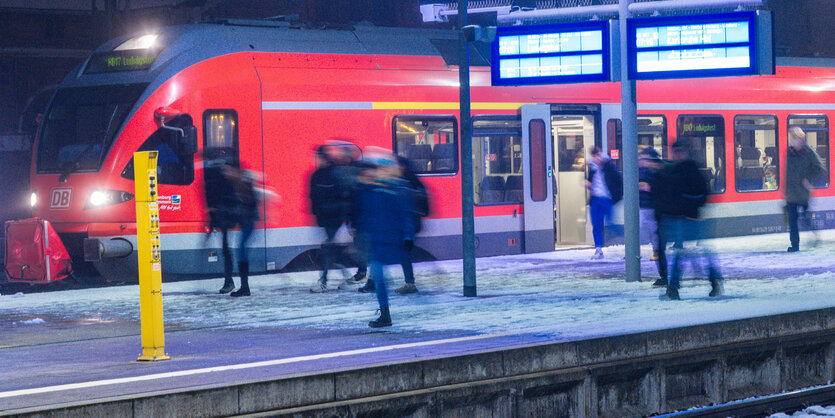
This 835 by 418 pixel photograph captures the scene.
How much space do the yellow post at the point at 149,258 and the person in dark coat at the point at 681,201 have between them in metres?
5.32

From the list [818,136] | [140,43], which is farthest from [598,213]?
[140,43]

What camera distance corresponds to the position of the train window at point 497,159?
16.2 m

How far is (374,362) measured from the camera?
7586 mm

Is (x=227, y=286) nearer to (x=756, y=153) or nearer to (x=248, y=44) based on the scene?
(x=248, y=44)

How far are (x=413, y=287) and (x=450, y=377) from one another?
502 cm

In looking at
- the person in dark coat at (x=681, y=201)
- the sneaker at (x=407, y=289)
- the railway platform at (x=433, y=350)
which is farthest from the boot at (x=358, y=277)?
the person in dark coat at (x=681, y=201)

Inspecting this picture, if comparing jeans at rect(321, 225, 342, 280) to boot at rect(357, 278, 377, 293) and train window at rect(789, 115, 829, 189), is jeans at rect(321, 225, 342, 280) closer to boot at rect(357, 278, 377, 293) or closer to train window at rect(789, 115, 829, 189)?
boot at rect(357, 278, 377, 293)

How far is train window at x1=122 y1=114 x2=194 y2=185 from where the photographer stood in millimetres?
13508

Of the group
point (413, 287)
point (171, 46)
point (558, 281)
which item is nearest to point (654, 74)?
point (558, 281)

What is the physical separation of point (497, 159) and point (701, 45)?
471 cm

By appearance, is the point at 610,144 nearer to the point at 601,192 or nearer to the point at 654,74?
the point at 601,192

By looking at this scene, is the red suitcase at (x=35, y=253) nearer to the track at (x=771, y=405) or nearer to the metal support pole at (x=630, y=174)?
the metal support pole at (x=630, y=174)

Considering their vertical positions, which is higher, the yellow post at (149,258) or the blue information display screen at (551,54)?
the blue information display screen at (551,54)

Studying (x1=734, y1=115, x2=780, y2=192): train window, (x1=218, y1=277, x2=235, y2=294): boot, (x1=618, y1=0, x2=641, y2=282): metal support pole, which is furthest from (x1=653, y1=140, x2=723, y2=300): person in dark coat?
(x1=734, y1=115, x2=780, y2=192): train window
